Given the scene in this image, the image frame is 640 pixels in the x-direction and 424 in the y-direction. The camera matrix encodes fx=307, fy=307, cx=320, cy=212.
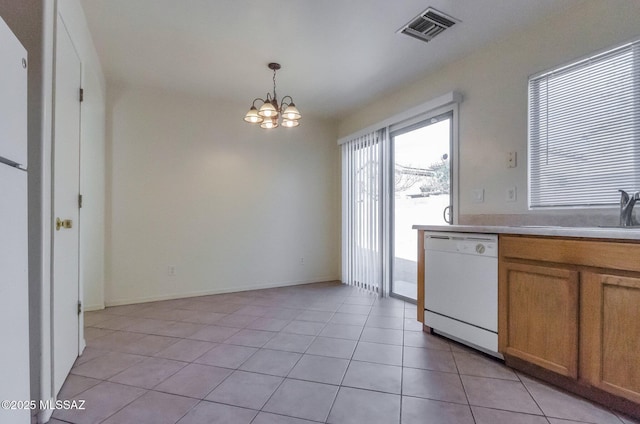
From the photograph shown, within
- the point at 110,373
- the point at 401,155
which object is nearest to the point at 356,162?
the point at 401,155

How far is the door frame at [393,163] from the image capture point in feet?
9.57

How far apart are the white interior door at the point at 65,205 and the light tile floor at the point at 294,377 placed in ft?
0.84

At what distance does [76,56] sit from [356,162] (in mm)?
3168

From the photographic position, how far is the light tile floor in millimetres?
1520

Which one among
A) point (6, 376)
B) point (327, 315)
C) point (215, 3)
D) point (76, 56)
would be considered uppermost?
point (215, 3)

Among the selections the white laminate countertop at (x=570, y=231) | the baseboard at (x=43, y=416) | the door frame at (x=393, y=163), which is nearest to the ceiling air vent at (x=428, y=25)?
the door frame at (x=393, y=163)

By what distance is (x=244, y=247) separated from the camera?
4.12m

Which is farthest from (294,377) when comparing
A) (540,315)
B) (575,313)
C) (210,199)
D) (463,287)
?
(210,199)

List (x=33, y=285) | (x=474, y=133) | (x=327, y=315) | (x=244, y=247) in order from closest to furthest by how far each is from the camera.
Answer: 1. (x=33, y=285)
2. (x=474, y=133)
3. (x=327, y=315)
4. (x=244, y=247)

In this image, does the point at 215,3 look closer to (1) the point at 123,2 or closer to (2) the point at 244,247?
(1) the point at 123,2

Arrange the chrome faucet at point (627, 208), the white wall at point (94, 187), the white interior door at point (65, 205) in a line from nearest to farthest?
the white interior door at point (65, 205) < the chrome faucet at point (627, 208) < the white wall at point (94, 187)

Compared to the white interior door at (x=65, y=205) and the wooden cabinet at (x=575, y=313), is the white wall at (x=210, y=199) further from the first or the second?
the wooden cabinet at (x=575, y=313)

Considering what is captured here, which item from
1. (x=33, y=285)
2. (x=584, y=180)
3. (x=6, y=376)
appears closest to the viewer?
(x=6, y=376)

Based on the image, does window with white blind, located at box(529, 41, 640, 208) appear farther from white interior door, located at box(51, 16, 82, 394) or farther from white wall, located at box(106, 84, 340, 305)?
white interior door, located at box(51, 16, 82, 394)
